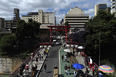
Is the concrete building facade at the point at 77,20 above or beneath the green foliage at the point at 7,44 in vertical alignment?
above

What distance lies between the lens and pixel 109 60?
31.0 metres

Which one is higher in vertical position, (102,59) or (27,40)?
(27,40)

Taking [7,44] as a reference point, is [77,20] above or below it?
above

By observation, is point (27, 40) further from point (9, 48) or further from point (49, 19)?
point (49, 19)

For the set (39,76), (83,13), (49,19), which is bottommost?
(39,76)

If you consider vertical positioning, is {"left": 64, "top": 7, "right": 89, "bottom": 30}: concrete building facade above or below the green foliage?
above

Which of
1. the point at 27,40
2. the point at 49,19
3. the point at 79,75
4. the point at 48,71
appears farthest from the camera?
the point at 49,19

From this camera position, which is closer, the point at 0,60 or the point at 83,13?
the point at 0,60

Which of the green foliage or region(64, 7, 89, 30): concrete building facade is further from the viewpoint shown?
→ region(64, 7, 89, 30): concrete building facade

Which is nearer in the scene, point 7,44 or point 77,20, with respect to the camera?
point 7,44

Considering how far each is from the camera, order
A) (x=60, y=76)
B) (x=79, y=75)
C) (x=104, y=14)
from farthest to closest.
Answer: (x=104, y=14)
(x=60, y=76)
(x=79, y=75)

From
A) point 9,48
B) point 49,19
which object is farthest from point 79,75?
point 49,19

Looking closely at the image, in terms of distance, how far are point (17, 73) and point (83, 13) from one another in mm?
93847

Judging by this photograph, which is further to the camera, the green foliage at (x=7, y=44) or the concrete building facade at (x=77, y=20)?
the concrete building facade at (x=77, y=20)
